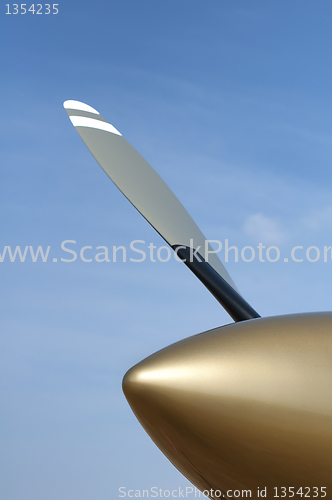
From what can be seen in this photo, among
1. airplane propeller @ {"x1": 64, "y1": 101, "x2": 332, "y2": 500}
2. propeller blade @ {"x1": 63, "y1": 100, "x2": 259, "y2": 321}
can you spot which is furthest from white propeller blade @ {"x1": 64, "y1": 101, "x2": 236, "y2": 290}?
airplane propeller @ {"x1": 64, "y1": 101, "x2": 332, "y2": 500}

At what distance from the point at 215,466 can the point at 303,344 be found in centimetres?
89

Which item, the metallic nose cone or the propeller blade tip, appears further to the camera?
the propeller blade tip

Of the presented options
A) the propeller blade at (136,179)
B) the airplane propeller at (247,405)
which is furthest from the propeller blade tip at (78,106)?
the airplane propeller at (247,405)

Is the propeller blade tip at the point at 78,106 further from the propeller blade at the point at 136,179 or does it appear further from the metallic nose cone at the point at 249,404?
the metallic nose cone at the point at 249,404

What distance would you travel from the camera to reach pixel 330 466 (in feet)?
9.27

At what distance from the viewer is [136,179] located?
213 inches

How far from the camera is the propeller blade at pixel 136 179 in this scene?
5.30 meters

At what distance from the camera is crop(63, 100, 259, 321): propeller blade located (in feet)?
17.4

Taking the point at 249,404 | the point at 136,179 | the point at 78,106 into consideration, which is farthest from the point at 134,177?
the point at 249,404

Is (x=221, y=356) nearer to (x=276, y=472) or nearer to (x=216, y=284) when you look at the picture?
(x=276, y=472)

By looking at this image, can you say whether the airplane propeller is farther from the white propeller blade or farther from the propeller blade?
the white propeller blade

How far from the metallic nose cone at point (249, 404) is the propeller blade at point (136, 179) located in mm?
1966

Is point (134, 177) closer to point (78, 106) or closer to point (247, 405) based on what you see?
point (78, 106)

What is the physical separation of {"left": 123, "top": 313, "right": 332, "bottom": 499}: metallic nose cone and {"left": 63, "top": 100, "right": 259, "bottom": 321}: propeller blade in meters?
1.97
